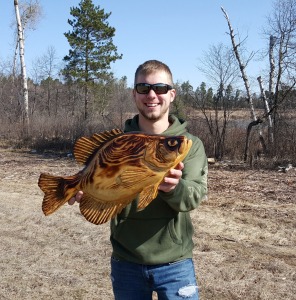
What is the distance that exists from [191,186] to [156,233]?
37cm

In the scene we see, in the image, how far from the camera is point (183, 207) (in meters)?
1.91

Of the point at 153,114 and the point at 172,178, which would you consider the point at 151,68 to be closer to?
the point at 153,114

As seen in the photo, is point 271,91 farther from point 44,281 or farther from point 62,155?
point 44,281

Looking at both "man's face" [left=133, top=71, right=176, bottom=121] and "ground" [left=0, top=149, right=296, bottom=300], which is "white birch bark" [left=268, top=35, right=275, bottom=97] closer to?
"ground" [left=0, top=149, right=296, bottom=300]

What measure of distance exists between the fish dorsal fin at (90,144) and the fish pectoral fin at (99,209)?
189 millimetres

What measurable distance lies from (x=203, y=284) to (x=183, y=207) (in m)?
2.97

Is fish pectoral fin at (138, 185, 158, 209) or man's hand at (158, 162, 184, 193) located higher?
man's hand at (158, 162, 184, 193)

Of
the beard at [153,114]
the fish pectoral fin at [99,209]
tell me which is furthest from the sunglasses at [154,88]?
the fish pectoral fin at [99,209]

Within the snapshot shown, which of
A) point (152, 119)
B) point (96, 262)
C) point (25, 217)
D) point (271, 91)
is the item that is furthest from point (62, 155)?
point (152, 119)

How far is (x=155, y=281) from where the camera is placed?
6.94ft

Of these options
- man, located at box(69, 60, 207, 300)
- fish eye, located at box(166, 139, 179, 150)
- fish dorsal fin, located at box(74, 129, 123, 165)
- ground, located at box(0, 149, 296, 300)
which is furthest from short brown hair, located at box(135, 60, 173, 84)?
ground, located at box(0, 149, 296, 300)

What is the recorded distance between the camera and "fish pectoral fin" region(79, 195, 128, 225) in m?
1.76

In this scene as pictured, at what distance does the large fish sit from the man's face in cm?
31

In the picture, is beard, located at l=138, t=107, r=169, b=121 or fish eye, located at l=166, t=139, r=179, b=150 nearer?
fish eye, located at l=166, t=139, r=179, b=150
